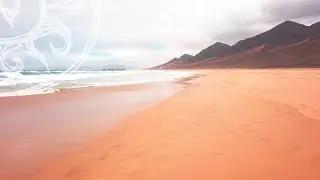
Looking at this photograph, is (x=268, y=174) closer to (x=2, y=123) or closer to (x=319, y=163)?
(x=319, y=163)

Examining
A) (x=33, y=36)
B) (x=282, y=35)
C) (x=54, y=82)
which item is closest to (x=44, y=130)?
(x=33, y=36)

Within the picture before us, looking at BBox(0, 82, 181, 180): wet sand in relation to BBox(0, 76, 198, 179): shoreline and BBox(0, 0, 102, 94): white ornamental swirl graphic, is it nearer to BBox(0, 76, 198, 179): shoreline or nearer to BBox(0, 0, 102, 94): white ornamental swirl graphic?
BBox(0, 76, 198, 179): shoreline

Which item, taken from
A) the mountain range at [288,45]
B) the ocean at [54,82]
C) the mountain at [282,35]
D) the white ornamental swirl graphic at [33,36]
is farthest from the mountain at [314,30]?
the white ornamental swirl graphic at [33,36]

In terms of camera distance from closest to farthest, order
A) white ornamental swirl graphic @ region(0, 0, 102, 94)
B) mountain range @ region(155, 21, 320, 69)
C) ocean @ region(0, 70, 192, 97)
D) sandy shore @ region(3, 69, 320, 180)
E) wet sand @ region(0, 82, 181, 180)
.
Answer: sandy shore @ region(3, 69, 320, 180)
wet sand @ region(0, 82, 181, 180)
white ornamental swirl graphic @ region(0, 0, 102, 94)
ocean @ region(0, 70, 192, 97)
mountain range @ region(155, 21, 320, 69)

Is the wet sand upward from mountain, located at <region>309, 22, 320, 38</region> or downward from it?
downward

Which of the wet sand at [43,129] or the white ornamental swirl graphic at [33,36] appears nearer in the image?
the wet sand at [43,129]

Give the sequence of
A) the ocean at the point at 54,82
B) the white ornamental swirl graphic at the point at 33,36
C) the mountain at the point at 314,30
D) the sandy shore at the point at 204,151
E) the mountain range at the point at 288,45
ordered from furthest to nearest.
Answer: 1. the mountain range at the point at 288,45
2. the mountain at the point at 314,30
3. the ocean at the point at 54,82
4. the white ornamental swirl graphic at the point at 33,36
5. the sandy shore at the point at 204,151

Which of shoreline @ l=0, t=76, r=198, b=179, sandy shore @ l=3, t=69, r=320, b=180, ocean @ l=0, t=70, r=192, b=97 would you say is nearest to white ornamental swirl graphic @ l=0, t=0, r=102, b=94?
shoreline @ l=0, t=76, r=198, b=179

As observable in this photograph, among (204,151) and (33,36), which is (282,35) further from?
(204,151)

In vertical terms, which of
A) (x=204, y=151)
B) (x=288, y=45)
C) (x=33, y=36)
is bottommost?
(x=204, y=151)

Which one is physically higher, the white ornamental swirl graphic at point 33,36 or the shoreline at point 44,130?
the white ornamental swirl graphic at point 33,36

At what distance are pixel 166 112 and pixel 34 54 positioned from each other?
7.46 feet

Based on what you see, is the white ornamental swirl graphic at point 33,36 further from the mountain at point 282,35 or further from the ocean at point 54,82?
the mountain at point 282,35

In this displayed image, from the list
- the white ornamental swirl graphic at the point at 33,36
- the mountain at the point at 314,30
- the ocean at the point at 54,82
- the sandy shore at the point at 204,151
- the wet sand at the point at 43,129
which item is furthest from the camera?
the mountain at the point at 314,30
